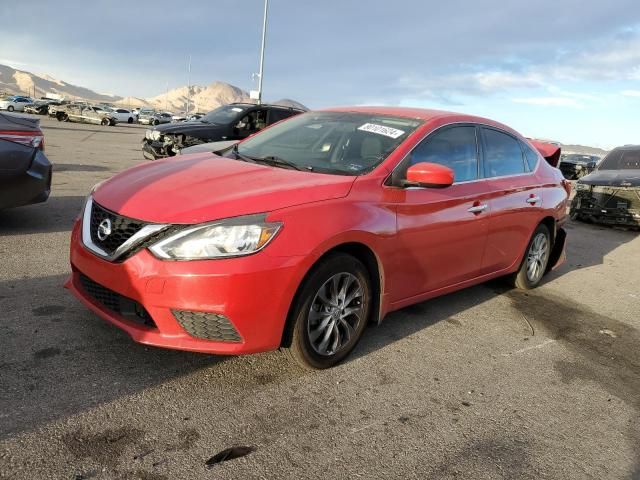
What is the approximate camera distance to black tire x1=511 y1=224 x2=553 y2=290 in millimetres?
5309

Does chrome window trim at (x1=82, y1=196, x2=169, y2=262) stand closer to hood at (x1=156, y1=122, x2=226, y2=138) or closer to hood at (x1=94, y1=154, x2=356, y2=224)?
hood at (x1=94, y1=154, x2=356, y2=224)

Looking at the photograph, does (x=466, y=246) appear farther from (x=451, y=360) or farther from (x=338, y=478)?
(x=338, y=478)

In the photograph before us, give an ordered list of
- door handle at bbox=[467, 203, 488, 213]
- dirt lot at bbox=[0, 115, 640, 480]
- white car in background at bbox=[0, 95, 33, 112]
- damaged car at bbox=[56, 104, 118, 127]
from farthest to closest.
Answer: white car in background at bbox=[0, 95, 33, 112] → damaged car at bbox=[56, 104, 118, 127] → door handle at bbox=[467, 203, 488, 213] → dirt lot at bbox=[0, 115, 640, 480]

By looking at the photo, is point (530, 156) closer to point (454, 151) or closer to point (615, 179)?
point (454, 151)

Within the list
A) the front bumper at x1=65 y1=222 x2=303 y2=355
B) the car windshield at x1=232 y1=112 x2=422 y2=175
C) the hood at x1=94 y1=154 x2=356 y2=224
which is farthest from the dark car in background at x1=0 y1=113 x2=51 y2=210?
the front bumper at x1=65 y1=222 x2=303 y2=355

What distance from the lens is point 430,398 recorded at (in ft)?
10.3

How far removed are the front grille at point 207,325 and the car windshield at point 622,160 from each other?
11084 millimetres

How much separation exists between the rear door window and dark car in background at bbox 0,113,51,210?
445 centimetres

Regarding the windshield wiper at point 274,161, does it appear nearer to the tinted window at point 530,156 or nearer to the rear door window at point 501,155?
the rear door window at point 501,155

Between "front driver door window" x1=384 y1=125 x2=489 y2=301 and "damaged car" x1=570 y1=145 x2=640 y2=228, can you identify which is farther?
"damaged car" x1=570 y1=145 x2=640 y2=228

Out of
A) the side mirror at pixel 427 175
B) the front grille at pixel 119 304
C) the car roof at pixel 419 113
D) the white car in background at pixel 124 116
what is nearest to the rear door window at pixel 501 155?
the car roof at pixel 419 113

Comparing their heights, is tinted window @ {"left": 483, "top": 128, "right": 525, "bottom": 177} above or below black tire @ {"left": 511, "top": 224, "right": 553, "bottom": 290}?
above

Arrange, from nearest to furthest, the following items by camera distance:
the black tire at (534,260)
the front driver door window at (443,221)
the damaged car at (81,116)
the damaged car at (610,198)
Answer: the front driver door window at (443,221) < the black tire at (534,260) < the damaged car at (610,198) < the damaged car at (81,116)

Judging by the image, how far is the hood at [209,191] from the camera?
284 centimetres
